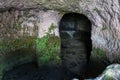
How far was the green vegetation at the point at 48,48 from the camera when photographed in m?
3.00

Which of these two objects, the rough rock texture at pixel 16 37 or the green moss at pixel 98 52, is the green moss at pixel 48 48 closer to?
the rough rock texture at pixel 16 37

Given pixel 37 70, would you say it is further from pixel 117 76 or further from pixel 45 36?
pixel 117 76

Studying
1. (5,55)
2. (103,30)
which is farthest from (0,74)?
(103,30)

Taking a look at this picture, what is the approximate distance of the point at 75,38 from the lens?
3.40 m

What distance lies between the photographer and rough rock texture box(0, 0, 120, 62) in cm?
235

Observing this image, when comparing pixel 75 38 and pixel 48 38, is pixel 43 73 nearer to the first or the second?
pixel 48 38

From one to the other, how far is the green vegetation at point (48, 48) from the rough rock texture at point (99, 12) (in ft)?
1.37

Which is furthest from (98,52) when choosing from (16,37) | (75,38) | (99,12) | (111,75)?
(111,75)

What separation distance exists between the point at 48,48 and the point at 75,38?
51 centimetres

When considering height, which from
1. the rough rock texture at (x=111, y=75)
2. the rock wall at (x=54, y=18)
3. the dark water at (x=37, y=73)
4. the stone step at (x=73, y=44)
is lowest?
the dark water at (x=37, y=73)

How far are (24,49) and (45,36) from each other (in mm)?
298

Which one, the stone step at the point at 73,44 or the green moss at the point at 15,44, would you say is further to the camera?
the stone step at the point at 73,44

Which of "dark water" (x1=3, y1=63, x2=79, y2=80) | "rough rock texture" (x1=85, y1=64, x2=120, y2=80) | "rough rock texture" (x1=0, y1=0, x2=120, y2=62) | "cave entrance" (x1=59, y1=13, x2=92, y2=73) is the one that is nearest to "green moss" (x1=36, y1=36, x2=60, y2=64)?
"dark water" (x1=3, y1=63, x2=79, y2=80)

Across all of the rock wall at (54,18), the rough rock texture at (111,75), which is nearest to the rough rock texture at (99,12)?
the rock wall at (54,18)
